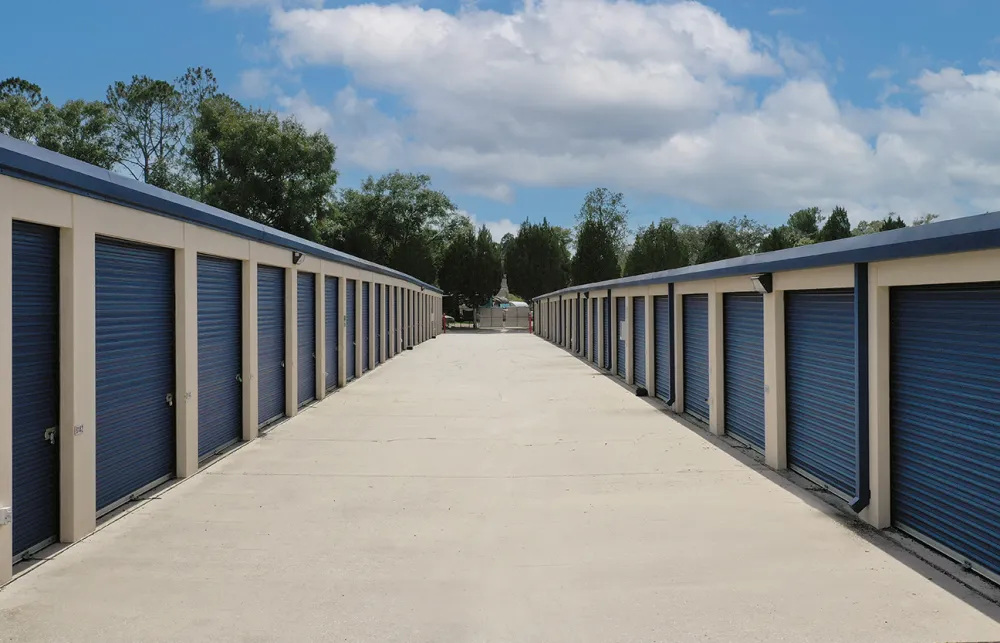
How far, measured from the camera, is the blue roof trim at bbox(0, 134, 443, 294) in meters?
5.24

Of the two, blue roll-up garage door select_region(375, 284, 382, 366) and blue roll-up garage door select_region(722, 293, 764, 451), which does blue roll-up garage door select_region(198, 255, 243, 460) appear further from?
blue roll-up garage door select_region(375, 284, 382, 366)


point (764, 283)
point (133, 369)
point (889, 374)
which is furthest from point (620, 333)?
point (133, 369)

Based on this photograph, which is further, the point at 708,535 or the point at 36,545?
the point at 708,535

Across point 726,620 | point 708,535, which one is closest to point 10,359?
point 726,620

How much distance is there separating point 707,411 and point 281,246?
7782mm

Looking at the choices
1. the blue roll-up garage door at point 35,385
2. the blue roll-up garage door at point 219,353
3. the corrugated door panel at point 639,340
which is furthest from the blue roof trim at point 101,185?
the corrugated door panel at point 639,340

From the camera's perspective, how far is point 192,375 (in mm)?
8461

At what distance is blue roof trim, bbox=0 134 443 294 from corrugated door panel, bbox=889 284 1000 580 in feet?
23.4

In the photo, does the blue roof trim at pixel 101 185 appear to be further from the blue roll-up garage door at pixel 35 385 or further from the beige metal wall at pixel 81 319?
the blue roll-up garage door at pixel 35 385

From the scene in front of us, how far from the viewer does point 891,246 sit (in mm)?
5988

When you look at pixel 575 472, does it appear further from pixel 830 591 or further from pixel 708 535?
pixel 830 591

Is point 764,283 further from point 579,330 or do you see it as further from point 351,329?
point 579,330

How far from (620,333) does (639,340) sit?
7.70ft

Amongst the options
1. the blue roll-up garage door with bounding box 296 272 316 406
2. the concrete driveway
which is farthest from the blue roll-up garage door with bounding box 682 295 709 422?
the blue roll-up garage door with bounding box 296 272 316 406
